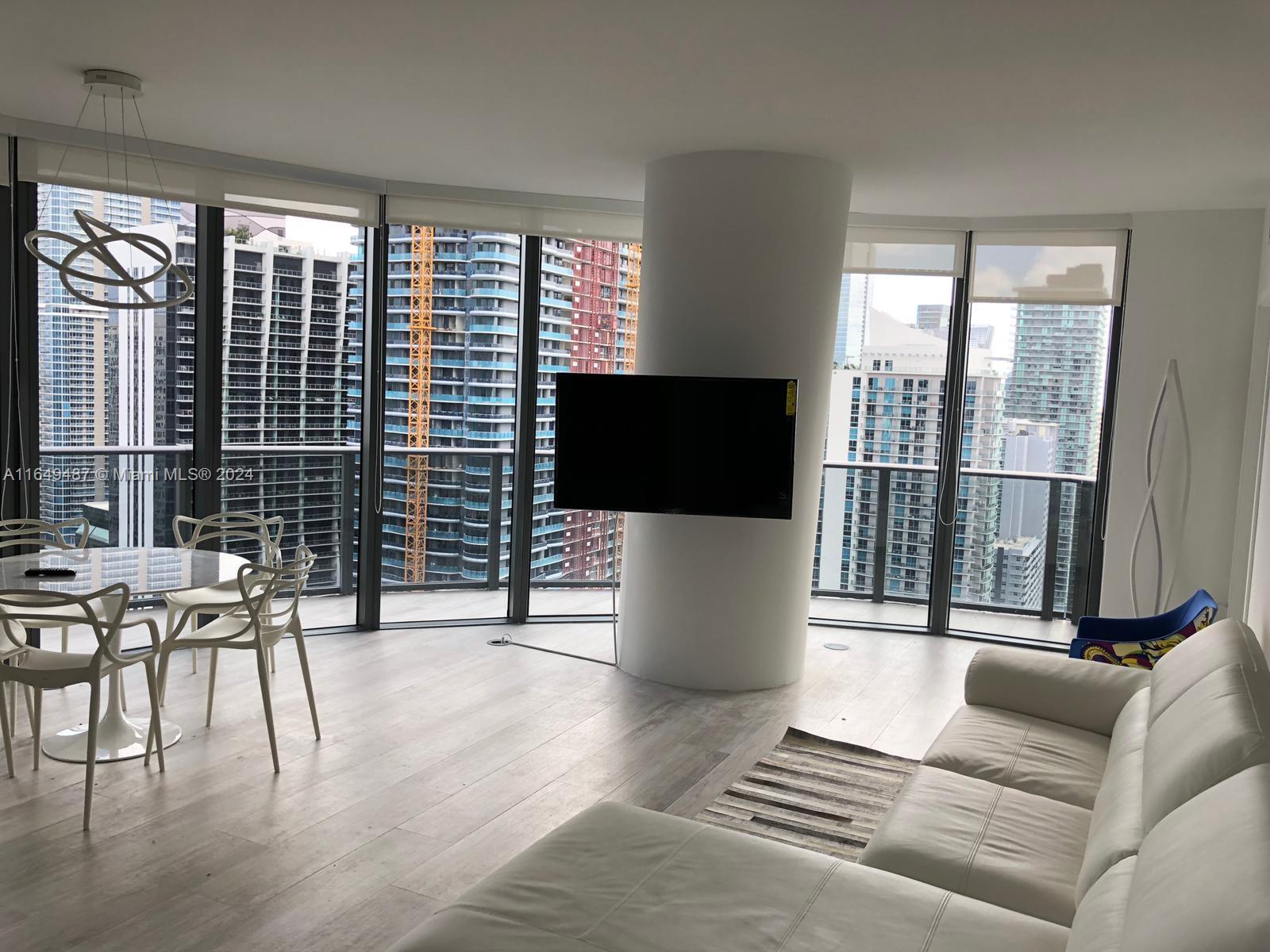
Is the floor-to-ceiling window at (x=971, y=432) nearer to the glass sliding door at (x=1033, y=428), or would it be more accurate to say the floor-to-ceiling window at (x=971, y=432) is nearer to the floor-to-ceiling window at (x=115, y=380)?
the glass sliding door at (x=1033, y=428)

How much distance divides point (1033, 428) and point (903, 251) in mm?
1350

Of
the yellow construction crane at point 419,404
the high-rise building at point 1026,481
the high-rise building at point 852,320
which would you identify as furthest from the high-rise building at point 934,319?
the yellow construction crane at point 419,404

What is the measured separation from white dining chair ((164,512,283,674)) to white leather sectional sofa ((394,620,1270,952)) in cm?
217

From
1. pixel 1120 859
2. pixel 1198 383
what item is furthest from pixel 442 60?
pixel 1198 383

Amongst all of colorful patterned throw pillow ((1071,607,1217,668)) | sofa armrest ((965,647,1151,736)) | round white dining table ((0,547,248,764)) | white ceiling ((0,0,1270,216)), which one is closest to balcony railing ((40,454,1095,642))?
round white dining table ((0,547,248,764))

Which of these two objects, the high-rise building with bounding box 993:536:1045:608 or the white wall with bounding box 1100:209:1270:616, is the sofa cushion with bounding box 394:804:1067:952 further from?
the high-rise building with bounding box 993:536:1045:608

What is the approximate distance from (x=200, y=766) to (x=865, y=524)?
14.1 ft

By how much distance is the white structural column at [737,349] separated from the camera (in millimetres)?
4816

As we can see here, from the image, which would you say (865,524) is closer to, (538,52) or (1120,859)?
(538,52)

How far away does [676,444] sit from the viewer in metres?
4.83

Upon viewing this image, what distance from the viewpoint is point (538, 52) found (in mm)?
3414

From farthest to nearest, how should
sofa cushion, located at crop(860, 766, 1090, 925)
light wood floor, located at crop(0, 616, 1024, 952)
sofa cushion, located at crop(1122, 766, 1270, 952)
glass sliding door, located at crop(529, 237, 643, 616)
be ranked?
glass sliding door, located at crop(529, 237, 643, 616), light wood floor, located at crop(0, 616, 1024, 952), sofa cushion, located at crop(860, 766, 1090, 925), sofa cushion, located at crop(1122, 766, 1270, 952)

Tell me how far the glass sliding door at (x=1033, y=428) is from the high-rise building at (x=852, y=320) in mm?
653

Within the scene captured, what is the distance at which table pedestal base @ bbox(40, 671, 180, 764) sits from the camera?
3.83 meters
